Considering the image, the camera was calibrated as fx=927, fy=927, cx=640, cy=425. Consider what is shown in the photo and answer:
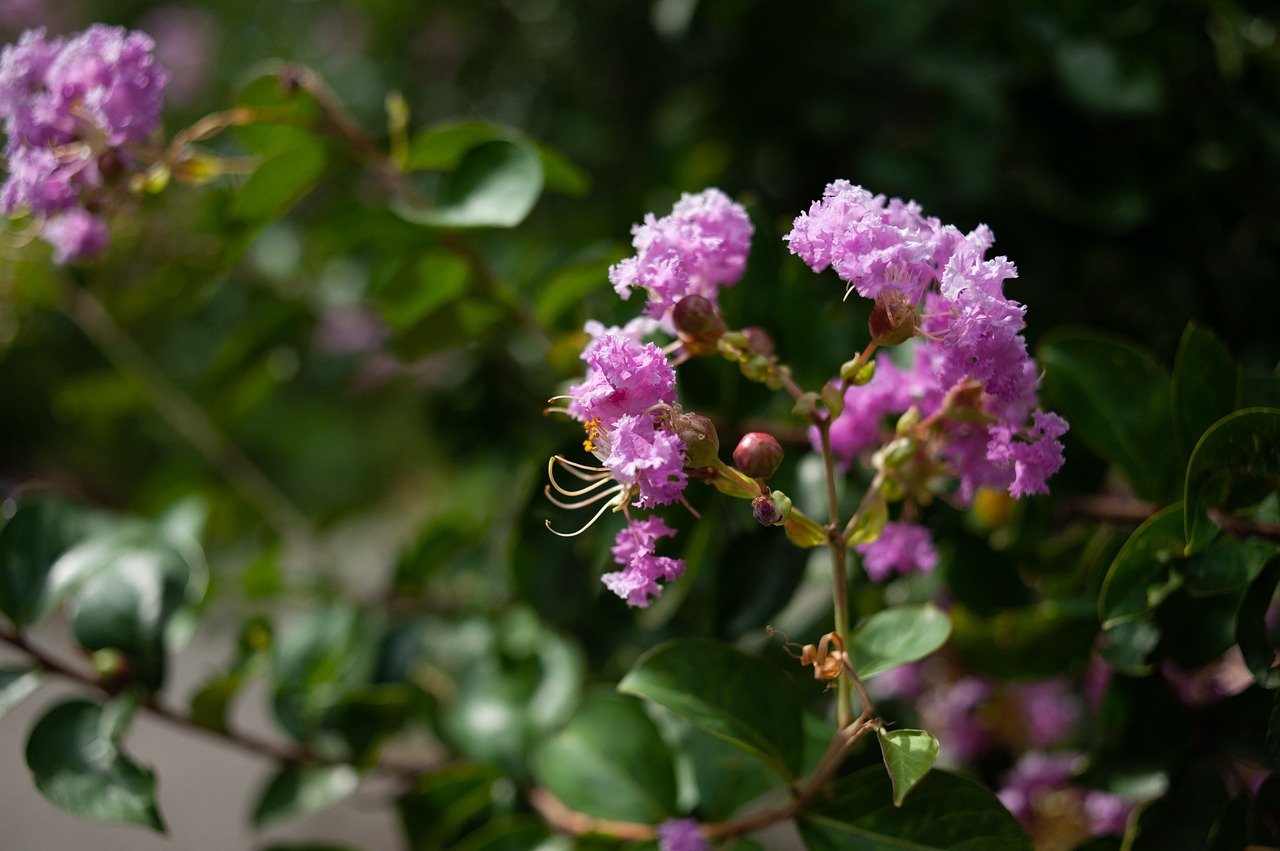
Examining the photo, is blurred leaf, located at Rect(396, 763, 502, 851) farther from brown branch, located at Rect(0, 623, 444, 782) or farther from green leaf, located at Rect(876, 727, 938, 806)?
green leaf, located at Rect(876, 727, 938, 806)

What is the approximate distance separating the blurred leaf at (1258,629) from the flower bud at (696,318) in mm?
346

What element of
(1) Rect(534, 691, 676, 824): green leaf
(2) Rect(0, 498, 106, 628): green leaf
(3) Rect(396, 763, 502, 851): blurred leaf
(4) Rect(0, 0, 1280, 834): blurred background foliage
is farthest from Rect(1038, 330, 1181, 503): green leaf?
(2) Rect(0, 498, 106, 628): green leaf

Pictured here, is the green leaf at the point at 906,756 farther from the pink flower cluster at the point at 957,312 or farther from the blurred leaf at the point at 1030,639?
the blurred leaf at the point at 1030,639

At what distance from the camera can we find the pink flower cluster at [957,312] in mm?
448

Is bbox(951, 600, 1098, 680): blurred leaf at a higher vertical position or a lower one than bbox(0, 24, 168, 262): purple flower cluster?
lower

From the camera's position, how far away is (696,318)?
510 millimetres

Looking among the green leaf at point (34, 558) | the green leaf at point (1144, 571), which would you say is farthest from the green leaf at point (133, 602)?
the green leaf at point (1144, 571)

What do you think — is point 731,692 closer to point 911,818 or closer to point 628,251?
point 911,818

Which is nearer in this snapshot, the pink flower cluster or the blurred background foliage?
the pink flower cluster

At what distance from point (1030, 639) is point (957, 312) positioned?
356 mm

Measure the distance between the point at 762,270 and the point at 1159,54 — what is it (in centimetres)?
49

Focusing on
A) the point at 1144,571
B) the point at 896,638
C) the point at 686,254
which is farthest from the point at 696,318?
the point at 1144,571

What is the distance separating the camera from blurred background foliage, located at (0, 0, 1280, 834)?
732mm

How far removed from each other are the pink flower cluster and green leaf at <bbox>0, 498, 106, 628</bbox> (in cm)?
62
